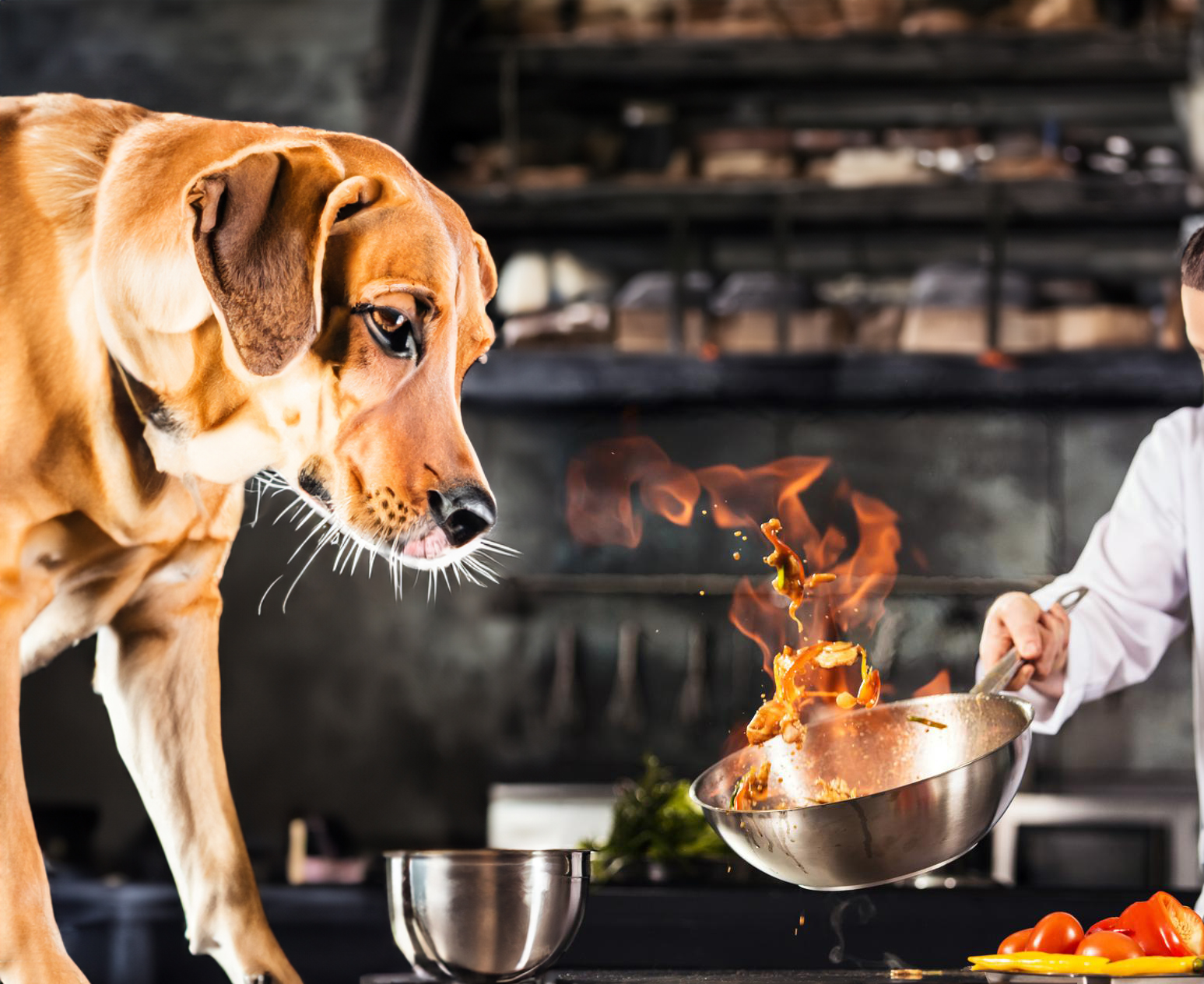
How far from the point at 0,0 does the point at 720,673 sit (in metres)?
2.62

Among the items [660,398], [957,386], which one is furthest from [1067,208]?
[660,398]

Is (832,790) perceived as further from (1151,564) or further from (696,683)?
(696,683)

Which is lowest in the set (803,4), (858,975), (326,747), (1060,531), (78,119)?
(326,747)

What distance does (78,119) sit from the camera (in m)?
1.01

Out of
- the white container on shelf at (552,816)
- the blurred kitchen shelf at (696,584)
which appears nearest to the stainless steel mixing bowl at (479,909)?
the white container on shelf at (552,816)

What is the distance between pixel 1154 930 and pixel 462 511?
631mm

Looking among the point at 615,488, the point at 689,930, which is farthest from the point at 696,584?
the point at 689,930

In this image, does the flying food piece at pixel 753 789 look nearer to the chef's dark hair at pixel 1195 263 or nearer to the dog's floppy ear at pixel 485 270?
the dog's floppy ear at pixel 485 270

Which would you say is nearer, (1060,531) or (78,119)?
(78,119)

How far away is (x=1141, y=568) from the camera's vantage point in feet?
5.37

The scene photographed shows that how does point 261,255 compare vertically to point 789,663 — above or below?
above

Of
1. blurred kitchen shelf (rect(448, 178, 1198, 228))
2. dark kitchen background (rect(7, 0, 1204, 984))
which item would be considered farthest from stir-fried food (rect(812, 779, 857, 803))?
blurred kitchen shelf (rect(448, 178, 1198, 228))

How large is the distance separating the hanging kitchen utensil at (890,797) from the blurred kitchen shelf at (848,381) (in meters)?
2.24

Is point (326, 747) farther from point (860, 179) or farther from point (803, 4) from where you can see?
point (803, 4)
